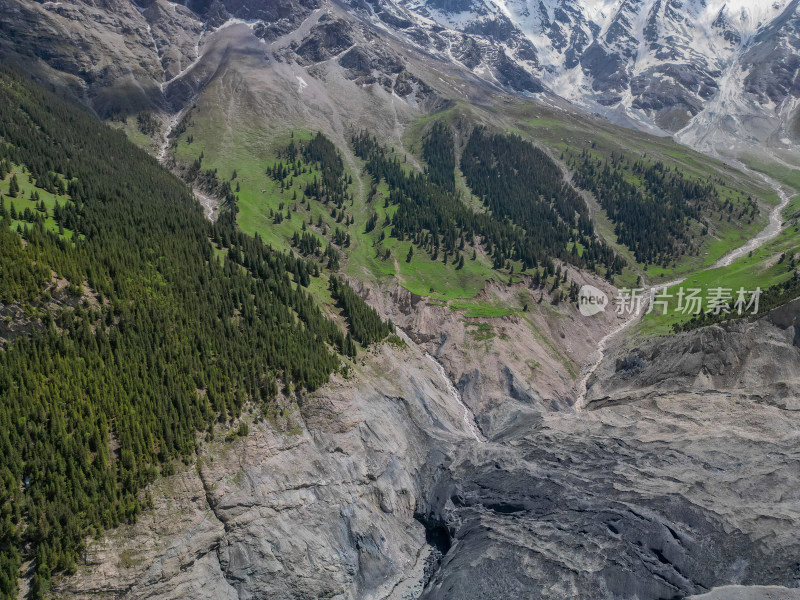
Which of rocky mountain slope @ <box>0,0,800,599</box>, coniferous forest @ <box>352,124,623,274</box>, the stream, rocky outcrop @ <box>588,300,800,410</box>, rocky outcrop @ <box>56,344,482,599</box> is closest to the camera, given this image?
rocky outcrop @ <box>56,344,482,599</box>

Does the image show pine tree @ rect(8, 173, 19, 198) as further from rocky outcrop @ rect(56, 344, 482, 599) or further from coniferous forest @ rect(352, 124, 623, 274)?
coniferous forest @ rect(352, 124, 623, 274)

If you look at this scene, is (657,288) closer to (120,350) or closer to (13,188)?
(120,350)

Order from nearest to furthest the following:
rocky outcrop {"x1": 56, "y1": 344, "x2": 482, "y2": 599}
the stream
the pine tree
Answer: rocky outcrop {"x1": 56, "y1": 344, "x2": 482, "y2": 599} → the pine tree → the stream

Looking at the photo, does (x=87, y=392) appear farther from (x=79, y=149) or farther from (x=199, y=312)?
(x=79, y=149)

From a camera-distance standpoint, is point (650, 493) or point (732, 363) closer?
point (650, 493)

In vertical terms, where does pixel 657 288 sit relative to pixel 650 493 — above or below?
below

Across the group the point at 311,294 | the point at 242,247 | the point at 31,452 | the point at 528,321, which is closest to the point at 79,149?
the point at 242,247

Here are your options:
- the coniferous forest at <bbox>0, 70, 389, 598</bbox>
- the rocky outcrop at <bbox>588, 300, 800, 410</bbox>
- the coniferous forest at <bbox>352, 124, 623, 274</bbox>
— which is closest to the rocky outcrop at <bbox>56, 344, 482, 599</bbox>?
the coniferous forest at <bbox>0, 70, 389, 598</bbox>

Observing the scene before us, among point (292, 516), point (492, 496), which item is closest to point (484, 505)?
point (492, 496)

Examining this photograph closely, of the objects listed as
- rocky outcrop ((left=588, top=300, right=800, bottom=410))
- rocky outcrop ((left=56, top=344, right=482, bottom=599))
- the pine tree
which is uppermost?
rocky outcrop ((left=588, top=300, right=800, bottom=410))
